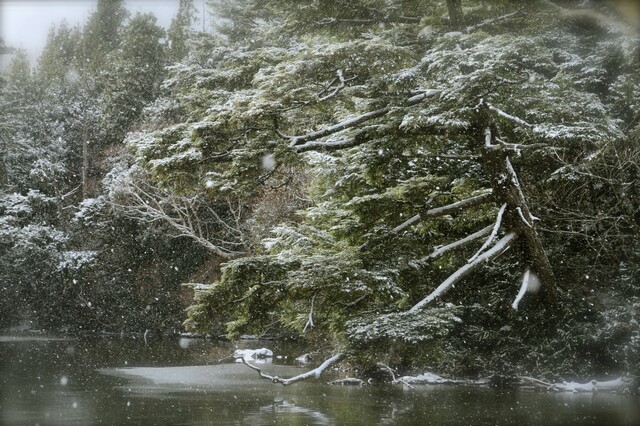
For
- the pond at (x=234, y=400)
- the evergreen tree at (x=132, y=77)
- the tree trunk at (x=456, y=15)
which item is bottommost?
the pond at (x=234, y=400)

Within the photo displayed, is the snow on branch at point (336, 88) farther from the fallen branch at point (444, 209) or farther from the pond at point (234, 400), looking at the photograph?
the pond at point (234, 400)

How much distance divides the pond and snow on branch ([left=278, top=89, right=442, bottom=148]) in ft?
12.4

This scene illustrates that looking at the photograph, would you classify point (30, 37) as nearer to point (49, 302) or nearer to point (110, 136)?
point (110, 136)

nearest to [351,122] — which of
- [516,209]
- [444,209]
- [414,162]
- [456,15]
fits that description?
[414,162]

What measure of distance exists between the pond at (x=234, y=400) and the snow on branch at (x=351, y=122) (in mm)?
3781

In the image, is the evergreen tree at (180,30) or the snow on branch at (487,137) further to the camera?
the evergreen tree at (180,30)

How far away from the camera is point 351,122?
851 cm

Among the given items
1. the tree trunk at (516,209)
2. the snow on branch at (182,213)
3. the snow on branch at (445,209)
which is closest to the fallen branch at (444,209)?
the snow on branch at (445,209)

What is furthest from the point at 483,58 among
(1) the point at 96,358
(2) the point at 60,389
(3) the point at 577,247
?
(1) the point at 96,358

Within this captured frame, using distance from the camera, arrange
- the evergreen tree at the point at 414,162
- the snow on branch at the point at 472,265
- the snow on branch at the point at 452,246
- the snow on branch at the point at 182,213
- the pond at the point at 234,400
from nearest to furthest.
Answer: the evergreen tree at the point at 414,162 < the pond at the point at 234,400 < the snow on branch at the point at 472,265 < the snow on branch at the point at 452,246 < the snow on branch at the point at 182,213

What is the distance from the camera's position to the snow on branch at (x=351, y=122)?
7953 millimetres

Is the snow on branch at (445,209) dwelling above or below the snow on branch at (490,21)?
below

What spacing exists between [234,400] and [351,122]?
4.92 metres

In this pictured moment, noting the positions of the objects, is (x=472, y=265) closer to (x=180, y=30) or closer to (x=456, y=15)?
(x=456, y=15)
